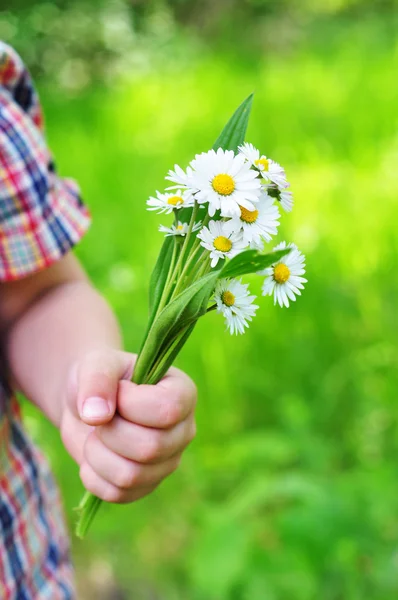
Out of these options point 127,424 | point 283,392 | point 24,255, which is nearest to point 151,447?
point 127,424

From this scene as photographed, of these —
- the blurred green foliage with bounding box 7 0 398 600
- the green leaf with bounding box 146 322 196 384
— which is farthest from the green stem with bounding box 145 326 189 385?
the blurred green foliage with bounding box 7 0 398 600

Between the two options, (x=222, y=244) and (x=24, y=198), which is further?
(x=24, y=198)

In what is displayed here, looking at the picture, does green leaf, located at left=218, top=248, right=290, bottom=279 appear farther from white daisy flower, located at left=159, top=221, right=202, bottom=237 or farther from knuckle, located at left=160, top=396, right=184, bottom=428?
knuckle, located at left=160, top=396, right=184, bottom=428

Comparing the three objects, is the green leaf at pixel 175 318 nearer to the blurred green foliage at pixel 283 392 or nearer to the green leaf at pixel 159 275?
the green leaf at pixel 159 275

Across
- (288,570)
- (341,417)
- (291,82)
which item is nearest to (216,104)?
(291,82)

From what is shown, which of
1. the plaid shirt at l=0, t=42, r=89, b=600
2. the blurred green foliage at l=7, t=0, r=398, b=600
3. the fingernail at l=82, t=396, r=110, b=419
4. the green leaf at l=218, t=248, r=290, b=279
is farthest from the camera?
the blurred green foliage at l=7, t=0, r=398, b=600

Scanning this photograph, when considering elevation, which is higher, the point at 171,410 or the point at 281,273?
the point at 281,273

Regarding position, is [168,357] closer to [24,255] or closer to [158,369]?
[158,369]
